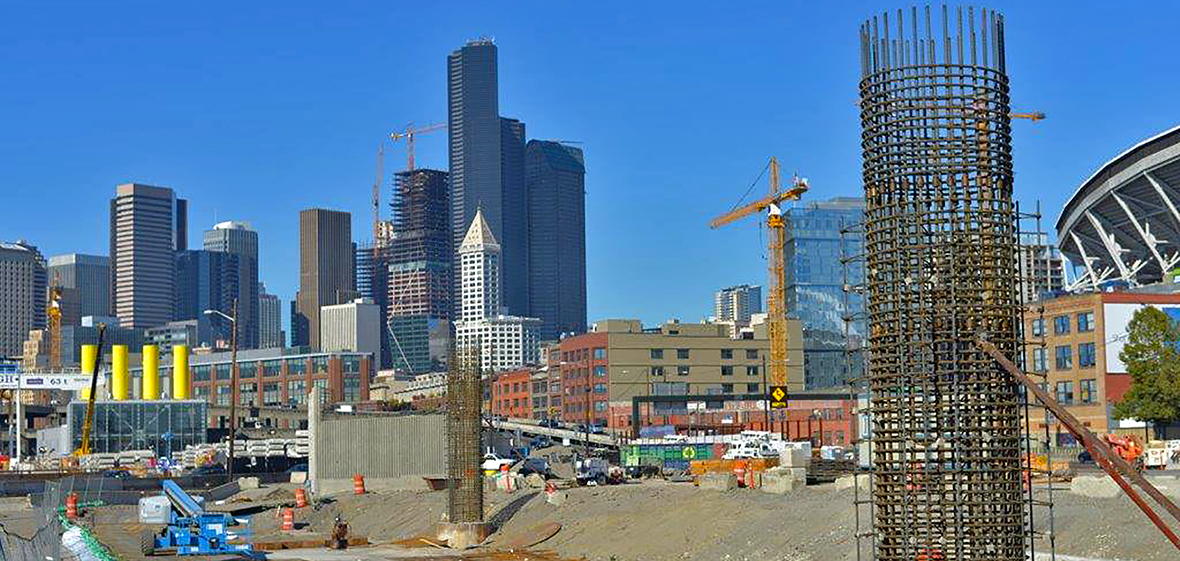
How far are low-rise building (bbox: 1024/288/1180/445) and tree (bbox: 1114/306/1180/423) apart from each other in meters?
8.98

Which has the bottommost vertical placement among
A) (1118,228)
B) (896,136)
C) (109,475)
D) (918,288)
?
(109,475)

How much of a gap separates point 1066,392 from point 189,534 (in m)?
78.7

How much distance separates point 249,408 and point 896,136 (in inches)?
7197

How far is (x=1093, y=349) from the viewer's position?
114 meters

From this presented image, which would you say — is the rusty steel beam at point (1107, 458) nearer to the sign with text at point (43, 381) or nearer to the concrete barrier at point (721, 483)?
the concrete barrier at point (721, 483)

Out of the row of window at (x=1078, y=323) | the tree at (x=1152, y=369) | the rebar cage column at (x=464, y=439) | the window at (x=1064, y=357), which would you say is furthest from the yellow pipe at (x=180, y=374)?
the rebar cage column at (x=464, y=439)

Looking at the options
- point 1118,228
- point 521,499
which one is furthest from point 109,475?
point 1118,228

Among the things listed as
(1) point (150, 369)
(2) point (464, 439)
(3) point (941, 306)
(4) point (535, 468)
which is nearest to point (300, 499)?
(4) point (535, 468)

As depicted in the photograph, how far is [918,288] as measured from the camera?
2328cm

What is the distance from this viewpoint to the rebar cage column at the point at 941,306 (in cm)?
2280

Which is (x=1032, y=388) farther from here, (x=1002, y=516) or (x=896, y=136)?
(x=896, y=136)

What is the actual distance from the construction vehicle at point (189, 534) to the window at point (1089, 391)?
74.4m

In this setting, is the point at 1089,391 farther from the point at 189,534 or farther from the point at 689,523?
the point at 189,534

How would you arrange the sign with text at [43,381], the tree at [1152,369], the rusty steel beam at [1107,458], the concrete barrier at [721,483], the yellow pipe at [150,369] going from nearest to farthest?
1. the rusty steel beam at [1107,458]
2. the concrete barrier at [721,483]
3. the tree at [1152,369]
4. the sign with text at [43,381]
5. the yellow pipe at [150,369]
